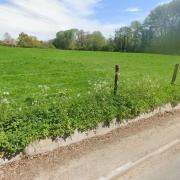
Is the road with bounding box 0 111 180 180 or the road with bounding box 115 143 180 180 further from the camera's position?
the road with bounding box 115 143 180 180

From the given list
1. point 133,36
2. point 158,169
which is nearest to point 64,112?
point 158,169

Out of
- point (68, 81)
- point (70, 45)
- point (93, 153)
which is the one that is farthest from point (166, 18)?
point (93, 153)

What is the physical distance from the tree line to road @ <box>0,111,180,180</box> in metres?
64.3

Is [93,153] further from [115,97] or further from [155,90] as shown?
[155,90]

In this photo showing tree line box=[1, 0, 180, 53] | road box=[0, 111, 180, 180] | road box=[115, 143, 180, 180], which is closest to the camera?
road box=[0, 111, 180, 180]

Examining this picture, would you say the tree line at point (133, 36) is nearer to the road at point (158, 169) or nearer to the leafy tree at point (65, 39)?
the leafy tree at point (65, 39)

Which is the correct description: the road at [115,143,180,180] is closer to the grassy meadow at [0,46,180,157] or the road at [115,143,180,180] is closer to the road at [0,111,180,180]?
the road at [0,111,180,180]

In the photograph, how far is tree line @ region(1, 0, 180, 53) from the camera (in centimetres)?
7328

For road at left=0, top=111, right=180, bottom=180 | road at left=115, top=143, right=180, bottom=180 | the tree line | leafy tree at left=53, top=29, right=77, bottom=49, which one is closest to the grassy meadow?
road at left=0, top=111, right=180, bottom=180

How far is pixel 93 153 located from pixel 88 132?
29.2 inches

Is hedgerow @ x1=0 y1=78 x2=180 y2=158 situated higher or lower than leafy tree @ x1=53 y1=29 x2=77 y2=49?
higher

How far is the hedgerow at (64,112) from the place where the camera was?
5.38 meters

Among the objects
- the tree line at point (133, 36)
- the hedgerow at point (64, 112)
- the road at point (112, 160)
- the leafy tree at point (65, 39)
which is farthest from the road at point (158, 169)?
the leafy tree at point (65, 39)

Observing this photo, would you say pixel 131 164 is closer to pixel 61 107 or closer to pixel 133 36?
pixel 61 107
